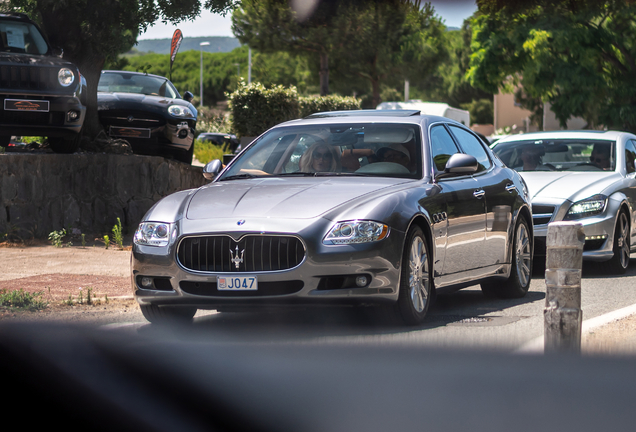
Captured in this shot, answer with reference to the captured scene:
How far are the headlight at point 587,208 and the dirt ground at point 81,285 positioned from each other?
2.96m

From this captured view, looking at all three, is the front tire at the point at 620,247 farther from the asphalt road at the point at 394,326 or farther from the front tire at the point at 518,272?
the front tire at the point at 518,272

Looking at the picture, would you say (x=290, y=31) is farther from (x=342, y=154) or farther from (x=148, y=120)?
(x=342, y=154)

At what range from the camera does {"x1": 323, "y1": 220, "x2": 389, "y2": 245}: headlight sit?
6.05 metres

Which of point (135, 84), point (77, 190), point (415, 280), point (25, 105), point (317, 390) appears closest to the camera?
point (317, 390)

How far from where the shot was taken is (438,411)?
11.0ft

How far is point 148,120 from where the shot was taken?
1446cm

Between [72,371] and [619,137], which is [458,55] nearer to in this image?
[619,137]

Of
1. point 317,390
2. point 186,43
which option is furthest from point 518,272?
point 186,43

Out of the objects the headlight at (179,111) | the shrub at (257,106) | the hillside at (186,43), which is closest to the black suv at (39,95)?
the headlight at (179,111)

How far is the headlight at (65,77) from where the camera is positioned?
40.1 feet

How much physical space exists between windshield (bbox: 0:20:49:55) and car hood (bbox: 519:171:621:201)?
688cm

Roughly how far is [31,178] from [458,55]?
233 ft

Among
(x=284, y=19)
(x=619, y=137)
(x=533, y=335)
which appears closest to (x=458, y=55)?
(x=284, y=19)

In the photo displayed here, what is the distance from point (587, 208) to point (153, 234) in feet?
17.6
